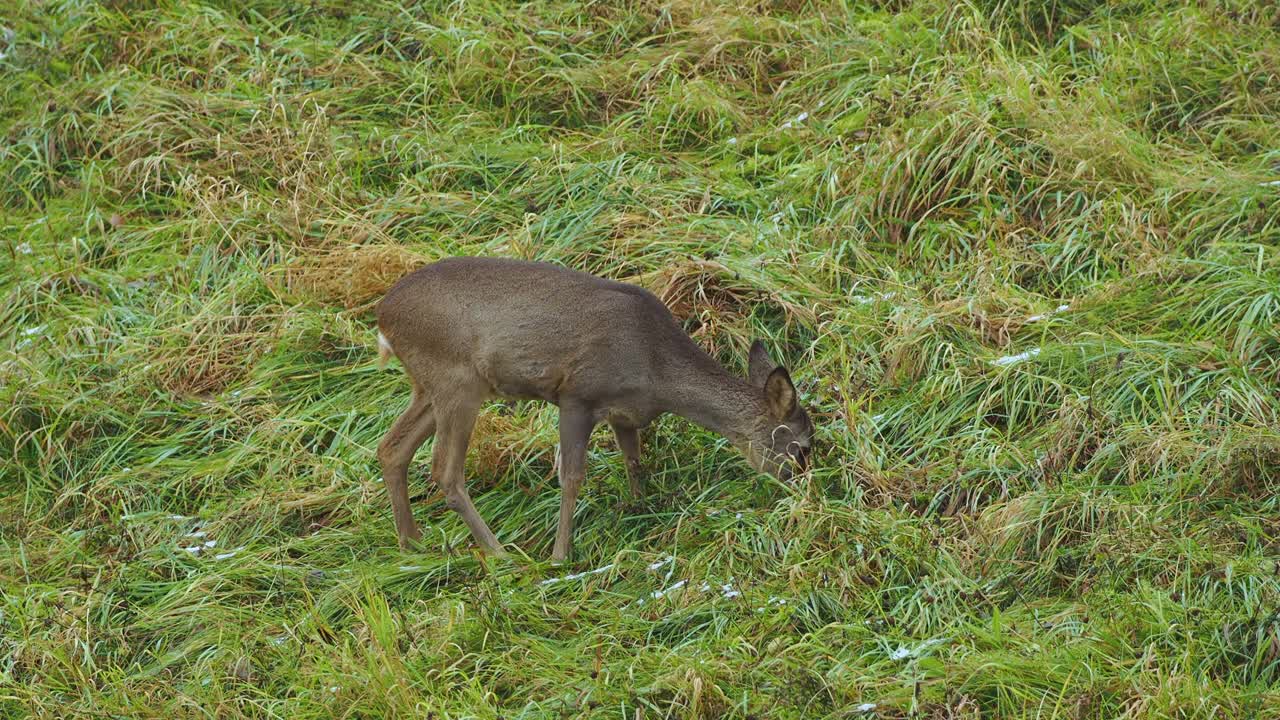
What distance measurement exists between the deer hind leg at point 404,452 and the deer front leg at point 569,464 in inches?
22.0

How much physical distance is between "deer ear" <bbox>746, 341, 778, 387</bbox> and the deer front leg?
65 cm

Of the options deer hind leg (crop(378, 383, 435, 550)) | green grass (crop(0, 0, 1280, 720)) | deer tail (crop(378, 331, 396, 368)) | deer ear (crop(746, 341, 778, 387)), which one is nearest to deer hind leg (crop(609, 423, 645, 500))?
green grass (crop(0, 0, 1280, 720))

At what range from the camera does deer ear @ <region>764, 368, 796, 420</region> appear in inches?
230

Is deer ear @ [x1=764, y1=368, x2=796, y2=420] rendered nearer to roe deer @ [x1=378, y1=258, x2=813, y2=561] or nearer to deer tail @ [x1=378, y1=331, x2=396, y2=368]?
roe deer @ [x1=378, y1=258, x2=813, y2=561]

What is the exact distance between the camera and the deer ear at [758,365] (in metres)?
6.07

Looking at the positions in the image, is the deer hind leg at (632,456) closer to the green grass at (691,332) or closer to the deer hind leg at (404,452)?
the green grass at (691,332)

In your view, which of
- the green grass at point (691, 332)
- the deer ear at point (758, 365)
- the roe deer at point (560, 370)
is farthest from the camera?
the deer ear at point (758, 365)

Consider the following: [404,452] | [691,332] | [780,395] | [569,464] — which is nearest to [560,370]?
[569,464]

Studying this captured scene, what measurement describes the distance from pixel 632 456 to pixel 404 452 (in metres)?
0.85

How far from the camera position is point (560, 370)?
19.0 feet

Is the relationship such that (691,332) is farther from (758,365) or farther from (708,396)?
(708,396)

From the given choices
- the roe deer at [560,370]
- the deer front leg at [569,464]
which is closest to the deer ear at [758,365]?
the roe deer at [560,370]

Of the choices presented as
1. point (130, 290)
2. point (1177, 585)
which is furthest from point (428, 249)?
point (1177, 585)

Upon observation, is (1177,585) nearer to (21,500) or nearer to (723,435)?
(723,435)
